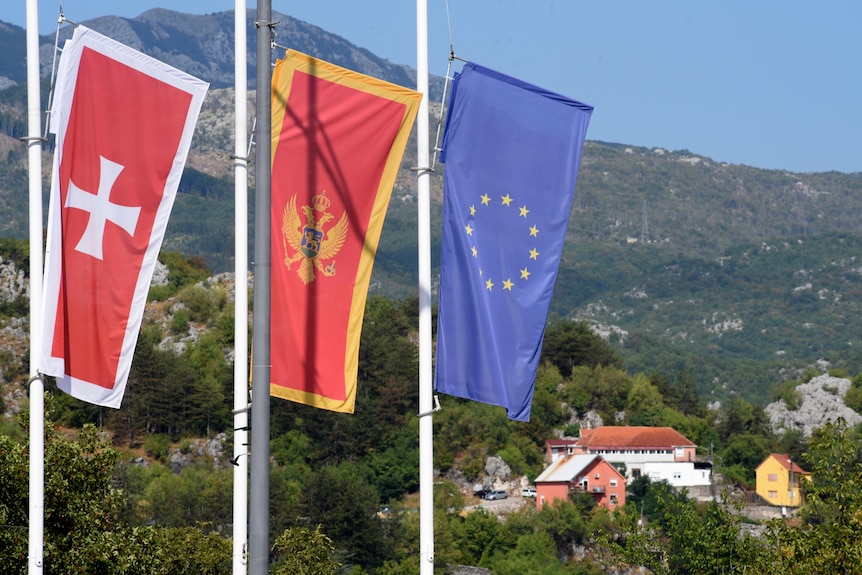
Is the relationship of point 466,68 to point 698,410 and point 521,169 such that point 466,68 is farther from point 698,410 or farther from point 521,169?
point 698,410

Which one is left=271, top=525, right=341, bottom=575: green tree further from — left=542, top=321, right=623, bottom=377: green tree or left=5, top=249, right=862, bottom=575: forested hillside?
left=542, top=321, right=623, bottom=377: green tree

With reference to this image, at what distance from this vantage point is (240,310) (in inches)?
628

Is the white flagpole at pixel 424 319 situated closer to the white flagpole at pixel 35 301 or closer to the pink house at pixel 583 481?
the white flagpole at pixel 35 301

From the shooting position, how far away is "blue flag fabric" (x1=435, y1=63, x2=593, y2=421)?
16422 millimetres

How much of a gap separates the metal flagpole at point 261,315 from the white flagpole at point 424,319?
216 cm

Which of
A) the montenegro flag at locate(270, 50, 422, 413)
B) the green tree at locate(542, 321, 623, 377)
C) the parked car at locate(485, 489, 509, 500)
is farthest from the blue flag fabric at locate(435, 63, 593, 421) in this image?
the green tree at locate(542, 321, 623, 377)

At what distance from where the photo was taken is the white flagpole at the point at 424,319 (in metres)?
15.9

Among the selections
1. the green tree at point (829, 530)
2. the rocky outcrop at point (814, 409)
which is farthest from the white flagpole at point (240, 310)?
the rocky outcrop at point (814, 409)

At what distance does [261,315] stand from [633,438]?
112238 millimetres

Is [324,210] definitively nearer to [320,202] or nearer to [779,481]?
[320,202]

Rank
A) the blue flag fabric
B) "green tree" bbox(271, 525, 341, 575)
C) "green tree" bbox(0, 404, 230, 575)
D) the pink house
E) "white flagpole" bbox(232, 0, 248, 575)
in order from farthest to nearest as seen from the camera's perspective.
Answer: the pink house
"green tree" bbox(271, 525, 341, 575)
"green tree" bbox(0, 404, 230, 575)
the blue flag fabric
"white flagpole" bbox(232, 0, 248, 575)

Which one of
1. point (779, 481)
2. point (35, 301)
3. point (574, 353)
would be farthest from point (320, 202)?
point (574, 353)

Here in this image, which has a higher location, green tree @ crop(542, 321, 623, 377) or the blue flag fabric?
green tree @ crop(542, 321, 623, 377)

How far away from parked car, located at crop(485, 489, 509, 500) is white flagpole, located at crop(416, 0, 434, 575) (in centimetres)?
9915
